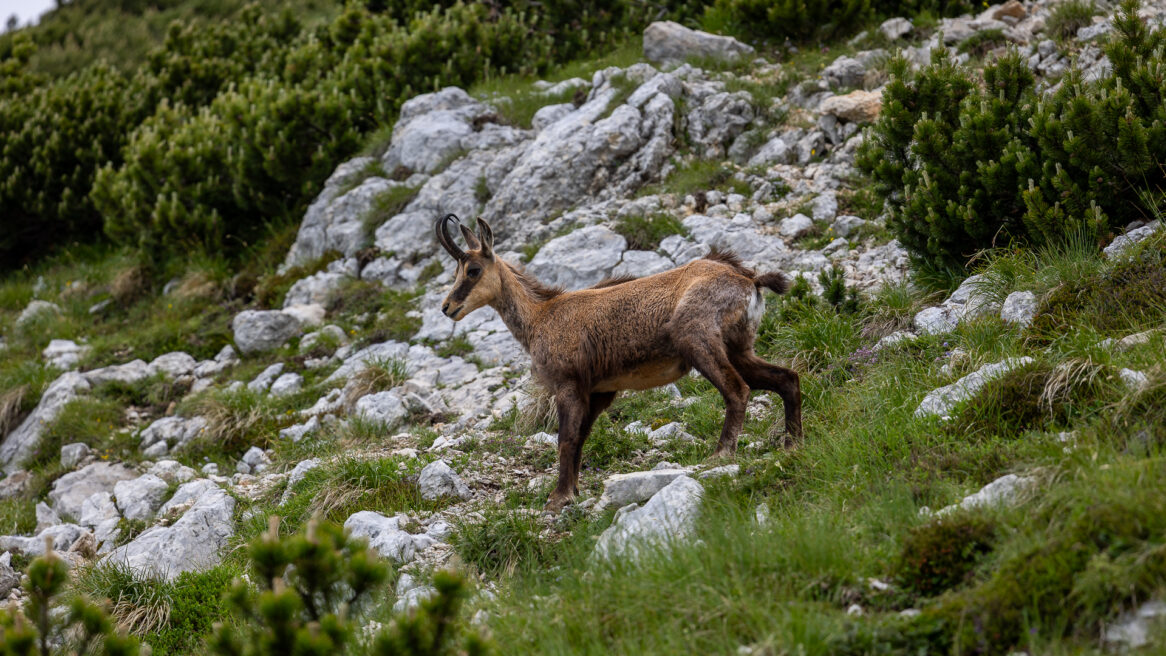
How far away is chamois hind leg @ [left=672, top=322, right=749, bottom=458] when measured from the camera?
6.82 metres

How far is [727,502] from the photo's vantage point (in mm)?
5652

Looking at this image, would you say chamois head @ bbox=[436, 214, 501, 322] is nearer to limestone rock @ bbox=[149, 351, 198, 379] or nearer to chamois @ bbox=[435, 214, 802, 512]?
chamois @ bbox=[435, 214, 802, 512]

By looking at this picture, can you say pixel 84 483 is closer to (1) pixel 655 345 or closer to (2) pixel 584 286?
(2) pixel 584 286

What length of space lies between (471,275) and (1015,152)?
4848 mm

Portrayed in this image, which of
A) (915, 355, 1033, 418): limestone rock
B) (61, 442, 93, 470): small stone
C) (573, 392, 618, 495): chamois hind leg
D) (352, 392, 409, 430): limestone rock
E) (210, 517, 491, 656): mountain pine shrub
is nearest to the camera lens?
(210, 517, 491, 656): mountain pine shrub

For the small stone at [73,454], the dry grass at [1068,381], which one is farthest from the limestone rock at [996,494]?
the small stone at [73,454]

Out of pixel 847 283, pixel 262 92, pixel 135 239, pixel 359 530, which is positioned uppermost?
pixel 262 92

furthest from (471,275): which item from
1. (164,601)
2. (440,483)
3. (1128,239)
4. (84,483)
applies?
(84,483)

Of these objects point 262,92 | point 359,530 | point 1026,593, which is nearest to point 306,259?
point 262,92

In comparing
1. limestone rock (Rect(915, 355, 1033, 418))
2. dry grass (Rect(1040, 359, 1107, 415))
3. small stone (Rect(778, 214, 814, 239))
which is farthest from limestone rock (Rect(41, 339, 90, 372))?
dry grass (Rect(1040, 359, 1107, 415))

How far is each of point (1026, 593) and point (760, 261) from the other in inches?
261

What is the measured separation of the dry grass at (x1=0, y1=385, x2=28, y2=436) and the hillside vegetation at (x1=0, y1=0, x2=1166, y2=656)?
4 cm

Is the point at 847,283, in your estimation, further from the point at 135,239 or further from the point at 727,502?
the point at 135,239

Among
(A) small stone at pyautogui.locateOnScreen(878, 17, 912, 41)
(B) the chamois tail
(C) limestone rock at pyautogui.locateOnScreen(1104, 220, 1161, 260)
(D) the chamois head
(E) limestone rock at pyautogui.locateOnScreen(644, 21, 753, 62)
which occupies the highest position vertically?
(E) limestone rock at pyautogui.locateOnScreen(644, 21, 753, 62)
